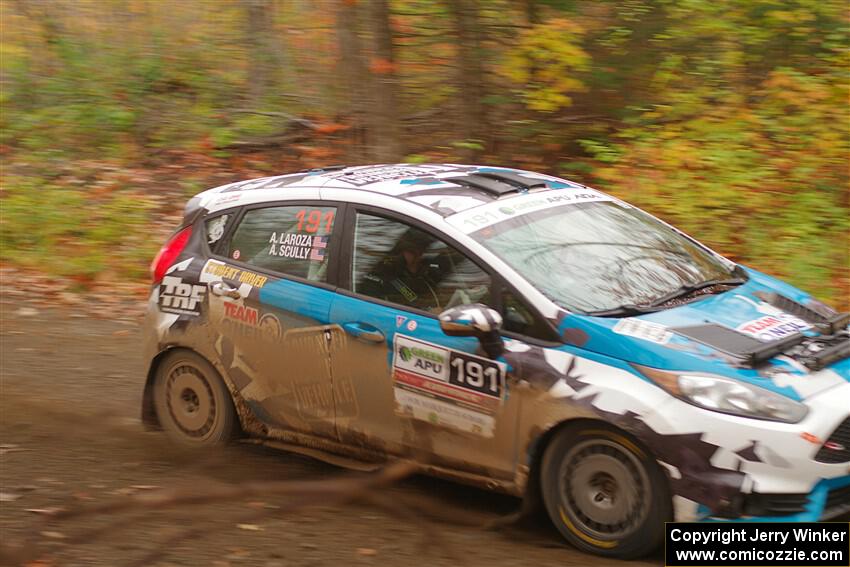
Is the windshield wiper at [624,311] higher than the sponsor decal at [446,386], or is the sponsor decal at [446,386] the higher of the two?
the windshield wiper at [624,311]

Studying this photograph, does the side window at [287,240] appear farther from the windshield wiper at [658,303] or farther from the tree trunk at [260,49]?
the tree trunk at [260,49]

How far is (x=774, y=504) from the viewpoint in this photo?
4332mm

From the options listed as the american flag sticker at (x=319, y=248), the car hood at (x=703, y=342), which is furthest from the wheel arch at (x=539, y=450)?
the american flag sticker at (x=319, y=248)

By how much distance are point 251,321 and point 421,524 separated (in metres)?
1.56

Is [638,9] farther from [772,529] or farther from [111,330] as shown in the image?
[772,529]

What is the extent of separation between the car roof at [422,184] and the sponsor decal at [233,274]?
409mm

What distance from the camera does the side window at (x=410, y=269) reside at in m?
5.17

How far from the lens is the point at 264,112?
47.3 feet

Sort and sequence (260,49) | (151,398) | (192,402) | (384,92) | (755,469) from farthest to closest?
(260,49)
(384,92)
(151,398)
(192,402)
(755,469)

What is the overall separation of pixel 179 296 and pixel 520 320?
7.60 feet

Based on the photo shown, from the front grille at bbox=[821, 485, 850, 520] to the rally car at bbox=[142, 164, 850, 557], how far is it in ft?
0.04

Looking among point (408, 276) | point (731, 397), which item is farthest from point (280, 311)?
point (731, 397)

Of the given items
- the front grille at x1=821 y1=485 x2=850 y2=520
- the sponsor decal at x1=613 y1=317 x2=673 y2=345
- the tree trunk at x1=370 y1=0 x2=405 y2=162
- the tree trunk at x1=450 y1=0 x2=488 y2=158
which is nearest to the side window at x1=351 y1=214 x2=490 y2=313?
the sponsor decal at x1=613 y1=317 x2=673 y2=345

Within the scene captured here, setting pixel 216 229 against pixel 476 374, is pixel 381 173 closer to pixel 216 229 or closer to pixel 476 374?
pixel 216 229
